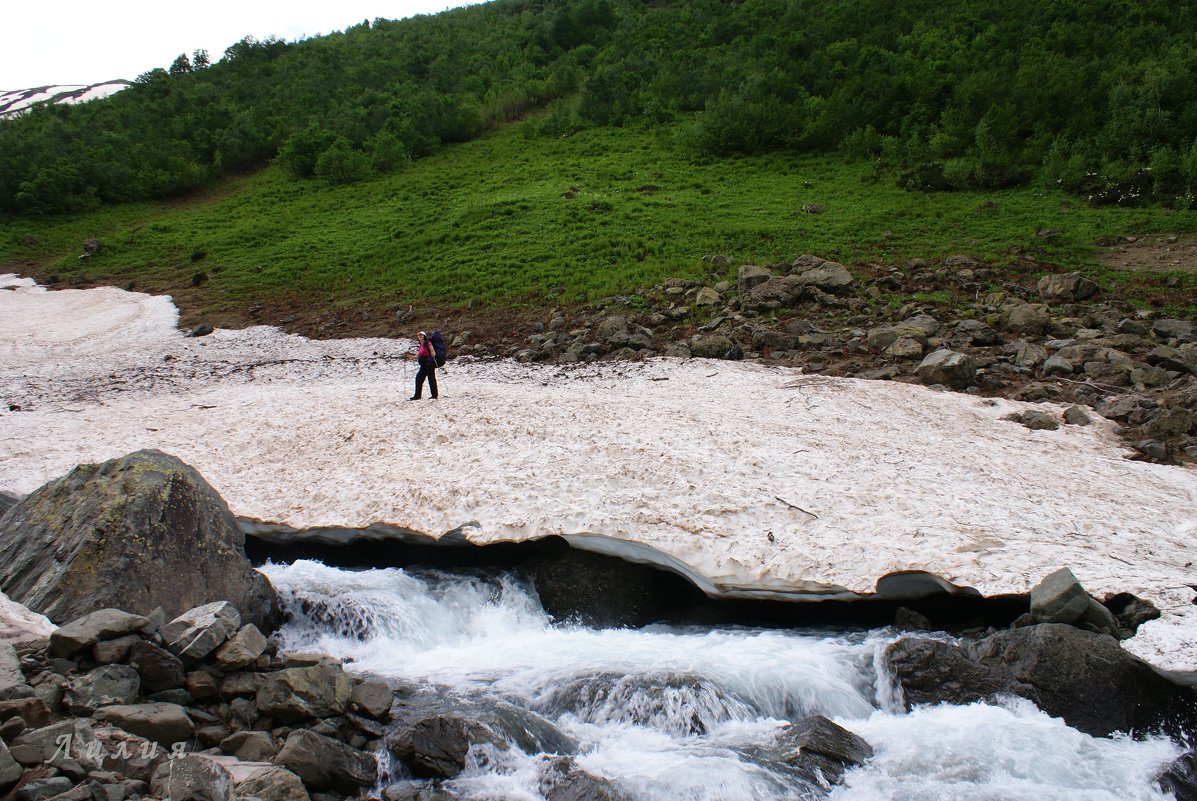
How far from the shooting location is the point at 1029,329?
78.5ft

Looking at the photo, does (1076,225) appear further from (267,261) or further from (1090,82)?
(267,261)

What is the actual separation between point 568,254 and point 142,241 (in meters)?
30.2

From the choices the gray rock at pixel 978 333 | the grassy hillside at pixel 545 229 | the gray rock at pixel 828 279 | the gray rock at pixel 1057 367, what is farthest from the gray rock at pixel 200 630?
the gray rock at pixel 828 279

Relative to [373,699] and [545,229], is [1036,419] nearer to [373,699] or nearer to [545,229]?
[373,699]

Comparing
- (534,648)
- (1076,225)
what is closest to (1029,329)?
(1076,225)

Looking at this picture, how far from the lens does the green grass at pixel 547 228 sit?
112 ft

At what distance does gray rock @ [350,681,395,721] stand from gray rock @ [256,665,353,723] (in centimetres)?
10

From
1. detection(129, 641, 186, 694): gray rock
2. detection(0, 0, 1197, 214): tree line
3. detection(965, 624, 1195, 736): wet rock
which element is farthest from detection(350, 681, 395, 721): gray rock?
detection(0, 0, 1197, 214): tree line

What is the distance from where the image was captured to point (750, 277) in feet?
→ 97.7

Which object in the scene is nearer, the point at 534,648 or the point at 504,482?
the point at 534,648

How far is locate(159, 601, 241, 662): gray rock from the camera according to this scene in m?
8.33

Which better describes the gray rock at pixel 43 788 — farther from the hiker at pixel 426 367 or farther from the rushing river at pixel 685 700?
the hiker at pixel 426 367

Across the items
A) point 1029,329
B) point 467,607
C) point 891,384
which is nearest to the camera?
point 467,607

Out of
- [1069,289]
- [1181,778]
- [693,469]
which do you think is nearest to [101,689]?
[693,469]
